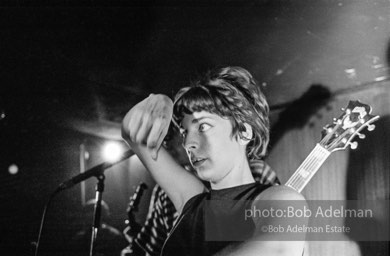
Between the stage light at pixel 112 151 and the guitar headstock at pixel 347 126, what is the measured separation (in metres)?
1.12

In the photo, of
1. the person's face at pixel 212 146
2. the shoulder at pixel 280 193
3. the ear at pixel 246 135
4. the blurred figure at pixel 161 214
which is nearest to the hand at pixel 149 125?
the person's face at pixel 212 146

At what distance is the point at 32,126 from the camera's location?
2.68 m

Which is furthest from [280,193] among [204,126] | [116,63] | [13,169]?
[13,169]

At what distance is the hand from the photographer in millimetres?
2100

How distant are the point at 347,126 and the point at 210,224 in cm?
83

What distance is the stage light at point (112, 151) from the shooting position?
254 centimetres

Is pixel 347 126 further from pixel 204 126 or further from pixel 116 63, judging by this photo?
pixel 116 63

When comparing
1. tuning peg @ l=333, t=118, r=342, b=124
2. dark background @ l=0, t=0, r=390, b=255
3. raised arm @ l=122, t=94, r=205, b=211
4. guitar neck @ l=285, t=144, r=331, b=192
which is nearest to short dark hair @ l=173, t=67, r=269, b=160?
raised arm @ l=122, t=94, r=205, b=211

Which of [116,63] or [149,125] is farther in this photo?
[116,63]

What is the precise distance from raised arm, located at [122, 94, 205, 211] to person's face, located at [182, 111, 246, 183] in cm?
8

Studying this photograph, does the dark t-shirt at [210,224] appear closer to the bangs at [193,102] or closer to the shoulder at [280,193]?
the shoulder at [280,193]

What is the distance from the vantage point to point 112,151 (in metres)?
2.56

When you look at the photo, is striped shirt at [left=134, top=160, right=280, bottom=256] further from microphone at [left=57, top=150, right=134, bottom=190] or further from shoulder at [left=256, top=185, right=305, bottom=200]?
shoulder at [left=256, top=185, right=305, bottom=200]

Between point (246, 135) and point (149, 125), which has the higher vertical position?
point (149, 125)
